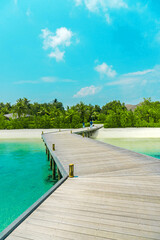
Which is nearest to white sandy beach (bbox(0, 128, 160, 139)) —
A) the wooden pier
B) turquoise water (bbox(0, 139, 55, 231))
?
turquoise water (bbox(0, 139, 55, 231))

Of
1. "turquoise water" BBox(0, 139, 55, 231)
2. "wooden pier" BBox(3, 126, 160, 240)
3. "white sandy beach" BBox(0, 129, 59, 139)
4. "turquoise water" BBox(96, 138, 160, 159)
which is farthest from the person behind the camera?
"white sandy beach" BBox(0, 129, 59, 139)

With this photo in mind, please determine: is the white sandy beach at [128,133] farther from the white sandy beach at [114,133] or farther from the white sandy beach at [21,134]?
the white sandy beach at [21,134]

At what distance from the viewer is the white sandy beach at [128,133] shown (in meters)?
29.9

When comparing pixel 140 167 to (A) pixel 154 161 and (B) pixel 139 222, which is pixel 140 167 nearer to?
(A) pixel 154 161

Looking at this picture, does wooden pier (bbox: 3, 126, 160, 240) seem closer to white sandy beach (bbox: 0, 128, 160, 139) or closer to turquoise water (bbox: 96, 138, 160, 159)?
turquoise water (bbox: 96, 138, 160, 159)

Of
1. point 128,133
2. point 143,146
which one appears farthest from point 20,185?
point 128,133

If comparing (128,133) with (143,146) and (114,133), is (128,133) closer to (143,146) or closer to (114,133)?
(114,133)

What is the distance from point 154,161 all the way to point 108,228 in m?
5.12

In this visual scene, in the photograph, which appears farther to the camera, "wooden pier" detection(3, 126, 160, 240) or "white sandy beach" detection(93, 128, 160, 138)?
"white sandy beach" detection(93, 128, 160, 138)

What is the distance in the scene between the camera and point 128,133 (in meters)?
30.6

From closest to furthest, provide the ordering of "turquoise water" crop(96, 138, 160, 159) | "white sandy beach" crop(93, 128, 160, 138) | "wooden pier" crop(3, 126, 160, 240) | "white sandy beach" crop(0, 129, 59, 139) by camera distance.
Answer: "wooden pier" crop(3, 126, 160, 240), "turquoise water" crop(96, 138, 160, 159), "white sandy beach" crop(93, 128, 160, 138), "white sandy beach" crop(0, 129, 59, 139)

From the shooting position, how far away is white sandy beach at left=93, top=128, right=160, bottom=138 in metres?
29.9

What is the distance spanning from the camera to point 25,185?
9125mm

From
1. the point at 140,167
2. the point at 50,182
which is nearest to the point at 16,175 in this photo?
the point at 50,182
